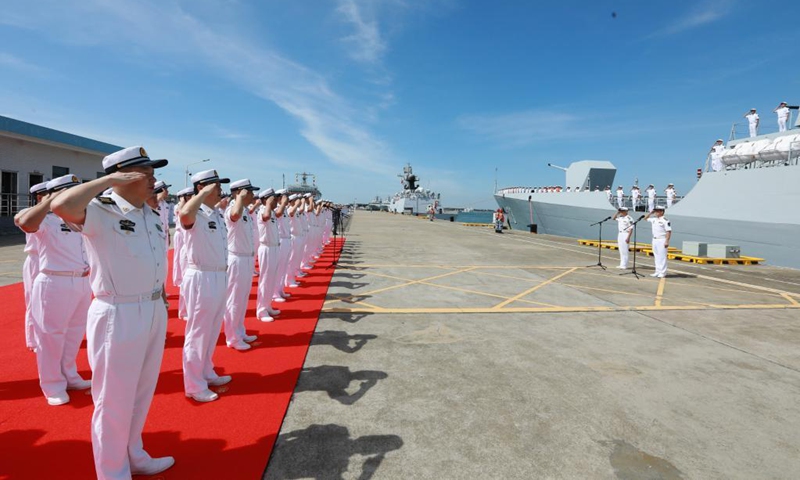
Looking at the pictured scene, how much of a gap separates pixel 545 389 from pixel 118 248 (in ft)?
12.5

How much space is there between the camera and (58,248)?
3621 mm

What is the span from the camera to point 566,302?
24.7 feet

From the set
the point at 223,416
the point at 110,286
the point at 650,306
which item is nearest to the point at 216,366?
the point at 223,416

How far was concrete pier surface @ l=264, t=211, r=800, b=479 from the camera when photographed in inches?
106

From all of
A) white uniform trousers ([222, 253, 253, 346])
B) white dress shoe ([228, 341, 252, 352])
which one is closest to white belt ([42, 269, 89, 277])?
white uniform trousers ([222, 253, 253, 346])

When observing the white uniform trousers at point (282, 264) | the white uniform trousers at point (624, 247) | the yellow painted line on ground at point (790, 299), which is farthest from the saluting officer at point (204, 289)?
the white uniform trousers at point (624, 247)

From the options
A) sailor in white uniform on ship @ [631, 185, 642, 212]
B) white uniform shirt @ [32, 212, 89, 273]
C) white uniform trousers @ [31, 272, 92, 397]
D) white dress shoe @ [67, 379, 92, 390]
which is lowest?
white dress shoe @ [67, 379, 92, 390]

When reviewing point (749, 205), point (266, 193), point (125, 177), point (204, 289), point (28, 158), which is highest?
point (28, 158)

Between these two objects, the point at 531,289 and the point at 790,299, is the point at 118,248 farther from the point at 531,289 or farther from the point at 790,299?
the point at 790,299

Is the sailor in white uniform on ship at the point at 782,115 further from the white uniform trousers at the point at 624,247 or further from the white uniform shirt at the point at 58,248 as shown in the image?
the white uniform shirt at the point at 58,248

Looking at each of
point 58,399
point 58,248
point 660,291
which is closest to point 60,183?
point 58,248

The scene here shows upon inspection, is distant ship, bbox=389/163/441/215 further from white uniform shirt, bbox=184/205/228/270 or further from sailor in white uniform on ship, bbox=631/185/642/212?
white uniform shirt, bbox=184/205/228/270

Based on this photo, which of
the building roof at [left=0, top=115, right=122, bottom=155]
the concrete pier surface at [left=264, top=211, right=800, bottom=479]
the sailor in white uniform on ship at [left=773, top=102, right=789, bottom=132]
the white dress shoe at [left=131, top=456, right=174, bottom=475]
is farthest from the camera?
the building roof at [left=0, top=115, right=122, bottom=155]

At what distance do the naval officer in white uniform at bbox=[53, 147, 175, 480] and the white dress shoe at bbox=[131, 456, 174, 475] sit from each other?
87 mm
